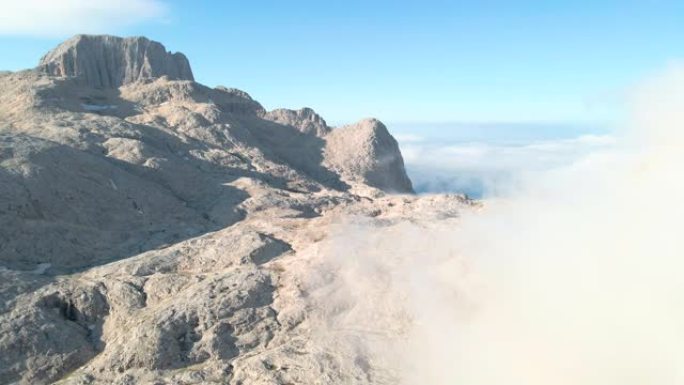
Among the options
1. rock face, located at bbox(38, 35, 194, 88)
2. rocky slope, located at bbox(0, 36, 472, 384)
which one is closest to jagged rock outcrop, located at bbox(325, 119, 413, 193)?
rocky slope, located at bbox(0, 36, 472, 384)

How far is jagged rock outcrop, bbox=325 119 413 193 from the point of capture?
393 feet

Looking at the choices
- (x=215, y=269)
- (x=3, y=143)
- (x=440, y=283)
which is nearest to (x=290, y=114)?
(x=3, y=143)

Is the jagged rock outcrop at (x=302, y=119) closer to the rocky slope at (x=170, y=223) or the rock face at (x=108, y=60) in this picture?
the rocky slope at (x=170, y=223)

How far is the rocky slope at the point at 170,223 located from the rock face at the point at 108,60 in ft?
24.6

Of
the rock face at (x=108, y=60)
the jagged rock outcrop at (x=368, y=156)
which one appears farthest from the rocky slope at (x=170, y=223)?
the rock face at (x=108, y=60)

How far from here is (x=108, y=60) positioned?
481ft

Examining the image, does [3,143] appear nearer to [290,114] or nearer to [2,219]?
[2,219]

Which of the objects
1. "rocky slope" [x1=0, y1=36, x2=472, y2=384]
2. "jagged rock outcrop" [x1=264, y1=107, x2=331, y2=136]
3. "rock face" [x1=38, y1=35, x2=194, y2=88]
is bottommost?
"rocky slope" [x1=0, y1=36, x2=472, y2=384]

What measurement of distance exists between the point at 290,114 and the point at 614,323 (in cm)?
10644

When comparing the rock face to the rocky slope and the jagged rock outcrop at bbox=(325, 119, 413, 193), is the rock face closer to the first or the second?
the rocky slope

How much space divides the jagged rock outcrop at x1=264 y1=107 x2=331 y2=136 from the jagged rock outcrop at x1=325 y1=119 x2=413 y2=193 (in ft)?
Answer: 12.0

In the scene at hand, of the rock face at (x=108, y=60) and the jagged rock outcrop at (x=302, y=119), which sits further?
the rock face at (x=108, y=60)

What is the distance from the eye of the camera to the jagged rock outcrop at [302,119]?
133 meters

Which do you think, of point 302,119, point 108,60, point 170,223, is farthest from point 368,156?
point 108,60
